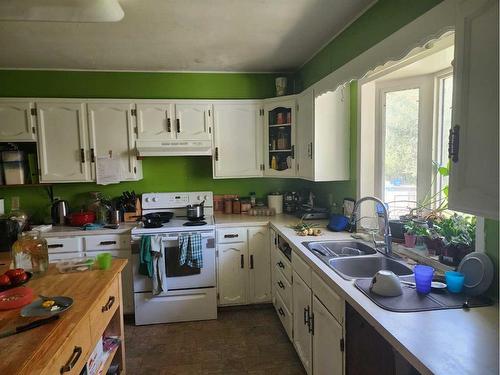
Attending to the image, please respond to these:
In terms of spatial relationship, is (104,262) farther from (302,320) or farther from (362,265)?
(362,265)

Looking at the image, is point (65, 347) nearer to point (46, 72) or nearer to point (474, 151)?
point (474, 151)

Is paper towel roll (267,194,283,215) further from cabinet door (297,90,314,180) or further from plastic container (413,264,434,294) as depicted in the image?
plastic container (413,264,434,294)

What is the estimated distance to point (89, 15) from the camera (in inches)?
73.7

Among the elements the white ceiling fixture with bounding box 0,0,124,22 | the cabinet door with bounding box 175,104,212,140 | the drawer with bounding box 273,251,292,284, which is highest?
the white ceiling fixture with bounding box 0,0,124,22

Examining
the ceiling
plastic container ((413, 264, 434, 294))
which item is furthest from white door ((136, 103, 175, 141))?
plastic container ((413, 264, 434, 294))

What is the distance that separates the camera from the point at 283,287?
274cm

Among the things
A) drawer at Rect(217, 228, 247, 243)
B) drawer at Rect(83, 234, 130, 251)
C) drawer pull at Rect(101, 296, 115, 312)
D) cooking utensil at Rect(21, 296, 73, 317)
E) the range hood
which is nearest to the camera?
cooking utensil at Rect(21, 296, 73, 317)

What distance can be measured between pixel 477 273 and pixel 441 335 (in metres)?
0.48

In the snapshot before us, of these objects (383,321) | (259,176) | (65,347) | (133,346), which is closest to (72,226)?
(133,346)

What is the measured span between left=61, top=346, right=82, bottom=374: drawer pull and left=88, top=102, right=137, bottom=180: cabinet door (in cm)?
220

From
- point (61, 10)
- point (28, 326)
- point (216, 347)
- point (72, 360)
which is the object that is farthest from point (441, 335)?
point (61, 10)

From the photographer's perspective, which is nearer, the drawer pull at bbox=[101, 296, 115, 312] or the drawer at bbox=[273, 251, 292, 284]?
the drawer pull at bbox=[101, 296, 115, 312]

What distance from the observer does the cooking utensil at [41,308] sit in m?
1.30

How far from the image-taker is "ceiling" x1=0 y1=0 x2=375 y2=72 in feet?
6.87
